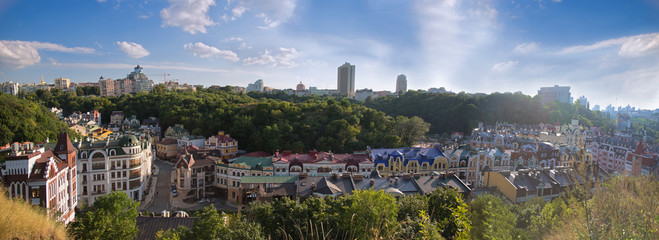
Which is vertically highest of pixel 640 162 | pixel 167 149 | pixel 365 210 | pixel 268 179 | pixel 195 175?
pixel 365 210

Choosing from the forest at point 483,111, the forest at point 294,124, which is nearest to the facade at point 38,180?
the forest at point 294,124

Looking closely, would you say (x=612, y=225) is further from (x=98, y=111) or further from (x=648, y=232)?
(x=98, y=111)

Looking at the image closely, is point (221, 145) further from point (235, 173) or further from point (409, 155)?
point (409, 155)

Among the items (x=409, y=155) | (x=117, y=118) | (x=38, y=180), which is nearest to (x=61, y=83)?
(x=117, y=118)

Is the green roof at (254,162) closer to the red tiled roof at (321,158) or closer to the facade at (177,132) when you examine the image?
the red tiled roof at (321,158)

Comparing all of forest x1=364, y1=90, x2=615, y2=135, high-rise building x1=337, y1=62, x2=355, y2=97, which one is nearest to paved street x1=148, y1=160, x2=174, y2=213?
forest x1=364, y1=90, x2=615, y2=135
